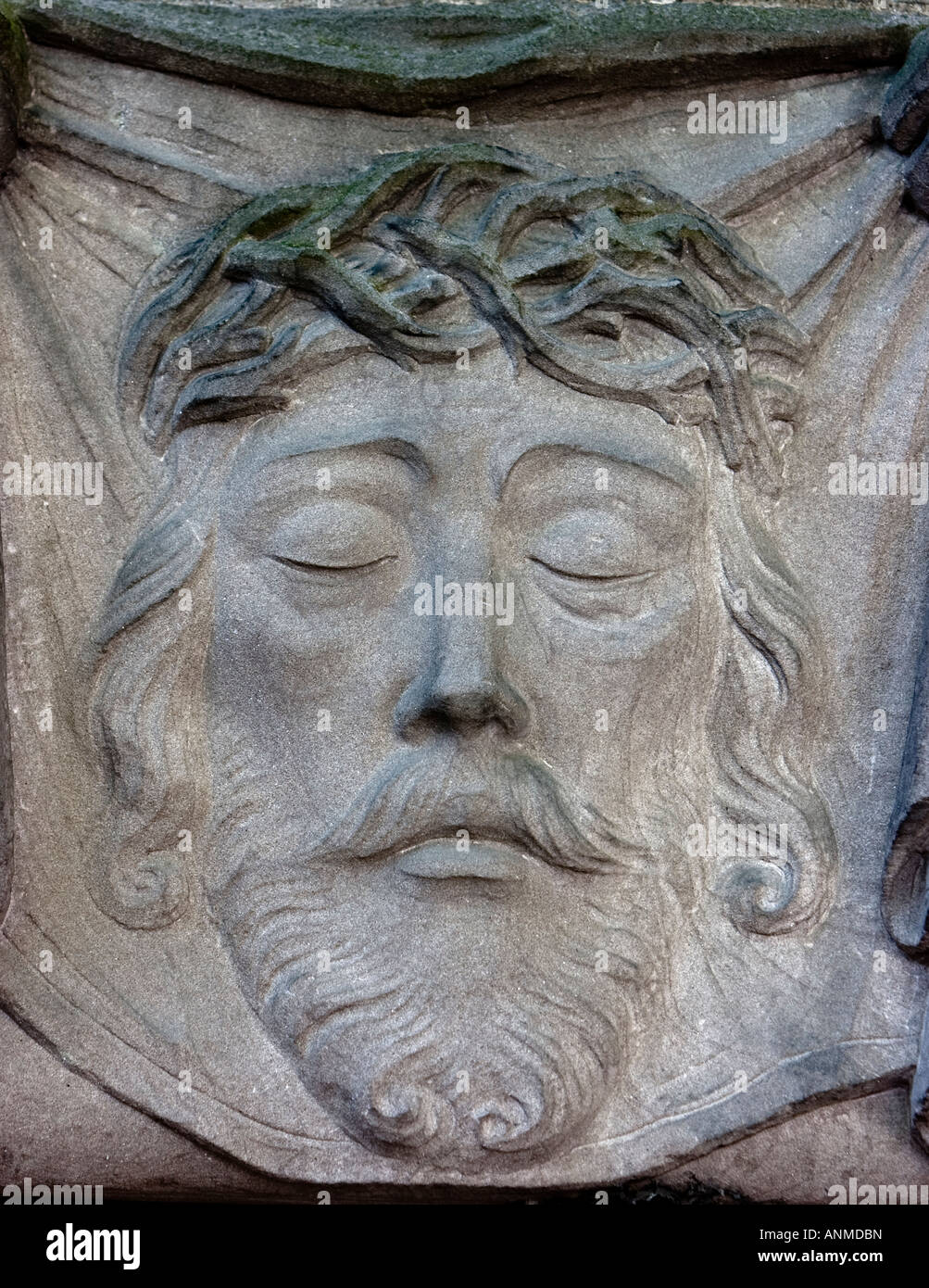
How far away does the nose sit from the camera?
10.7 ft

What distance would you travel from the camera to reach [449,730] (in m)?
3.31

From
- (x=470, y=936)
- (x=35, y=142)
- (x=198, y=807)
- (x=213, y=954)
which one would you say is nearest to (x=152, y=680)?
(x=198, y=807)

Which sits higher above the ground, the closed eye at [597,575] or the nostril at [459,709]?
the closed eye at [597,575]

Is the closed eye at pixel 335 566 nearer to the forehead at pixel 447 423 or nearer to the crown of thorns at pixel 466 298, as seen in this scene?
the forehead at pixel 447 423


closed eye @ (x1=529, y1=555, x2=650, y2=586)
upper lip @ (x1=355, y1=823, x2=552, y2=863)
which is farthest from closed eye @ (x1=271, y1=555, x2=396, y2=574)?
upper lip @ (x1=355, y1=823, x2=552, y2=863)

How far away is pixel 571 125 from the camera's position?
3.62m

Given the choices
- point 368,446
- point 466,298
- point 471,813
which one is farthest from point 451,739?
point 466,298

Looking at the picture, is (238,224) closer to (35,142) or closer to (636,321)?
(35,142)

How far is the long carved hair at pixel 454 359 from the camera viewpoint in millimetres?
3387

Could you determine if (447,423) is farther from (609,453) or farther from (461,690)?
(461,690)

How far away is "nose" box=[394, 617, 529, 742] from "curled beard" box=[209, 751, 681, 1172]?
0.06m

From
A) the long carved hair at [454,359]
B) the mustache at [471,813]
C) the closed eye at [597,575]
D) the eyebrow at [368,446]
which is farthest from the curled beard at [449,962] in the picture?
the eyebrow at [368,446]

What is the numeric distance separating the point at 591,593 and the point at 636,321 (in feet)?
1.69

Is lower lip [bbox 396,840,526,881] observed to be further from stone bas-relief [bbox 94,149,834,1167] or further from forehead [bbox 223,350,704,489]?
forehead [bbox 223,350,704,489]
